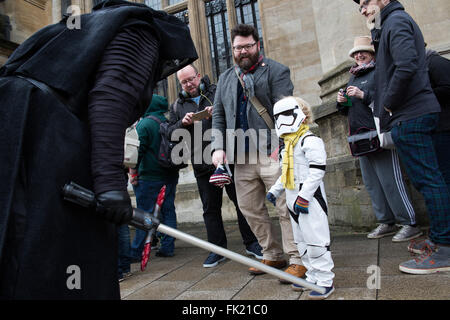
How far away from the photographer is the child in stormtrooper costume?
2295 mm

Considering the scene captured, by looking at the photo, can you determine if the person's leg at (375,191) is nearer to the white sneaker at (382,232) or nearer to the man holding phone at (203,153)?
the white sneaker at (382,232)

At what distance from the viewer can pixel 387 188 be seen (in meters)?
3.76

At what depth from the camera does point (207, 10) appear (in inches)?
365

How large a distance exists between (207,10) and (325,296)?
8.70 m

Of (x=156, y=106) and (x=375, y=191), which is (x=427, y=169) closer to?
(x=375, y=191)

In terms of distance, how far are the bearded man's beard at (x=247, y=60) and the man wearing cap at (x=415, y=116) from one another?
1.04 metres

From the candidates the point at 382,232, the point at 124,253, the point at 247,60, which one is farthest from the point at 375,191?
the point at 124,253

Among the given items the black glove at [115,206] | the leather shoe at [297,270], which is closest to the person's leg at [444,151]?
the leather shoe at [297,270]

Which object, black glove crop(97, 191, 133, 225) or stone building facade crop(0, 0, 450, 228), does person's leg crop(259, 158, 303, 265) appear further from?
stone building facade crop(0, 0, 450, 228)

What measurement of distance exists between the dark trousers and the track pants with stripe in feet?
4.96

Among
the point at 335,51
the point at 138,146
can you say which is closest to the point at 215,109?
the point at 138,146

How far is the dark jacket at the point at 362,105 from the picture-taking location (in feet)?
12.3

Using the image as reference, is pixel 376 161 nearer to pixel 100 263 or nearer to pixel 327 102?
pixel 327 102

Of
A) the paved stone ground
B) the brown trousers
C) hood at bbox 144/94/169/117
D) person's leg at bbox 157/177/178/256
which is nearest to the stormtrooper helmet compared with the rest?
the brown trousers
